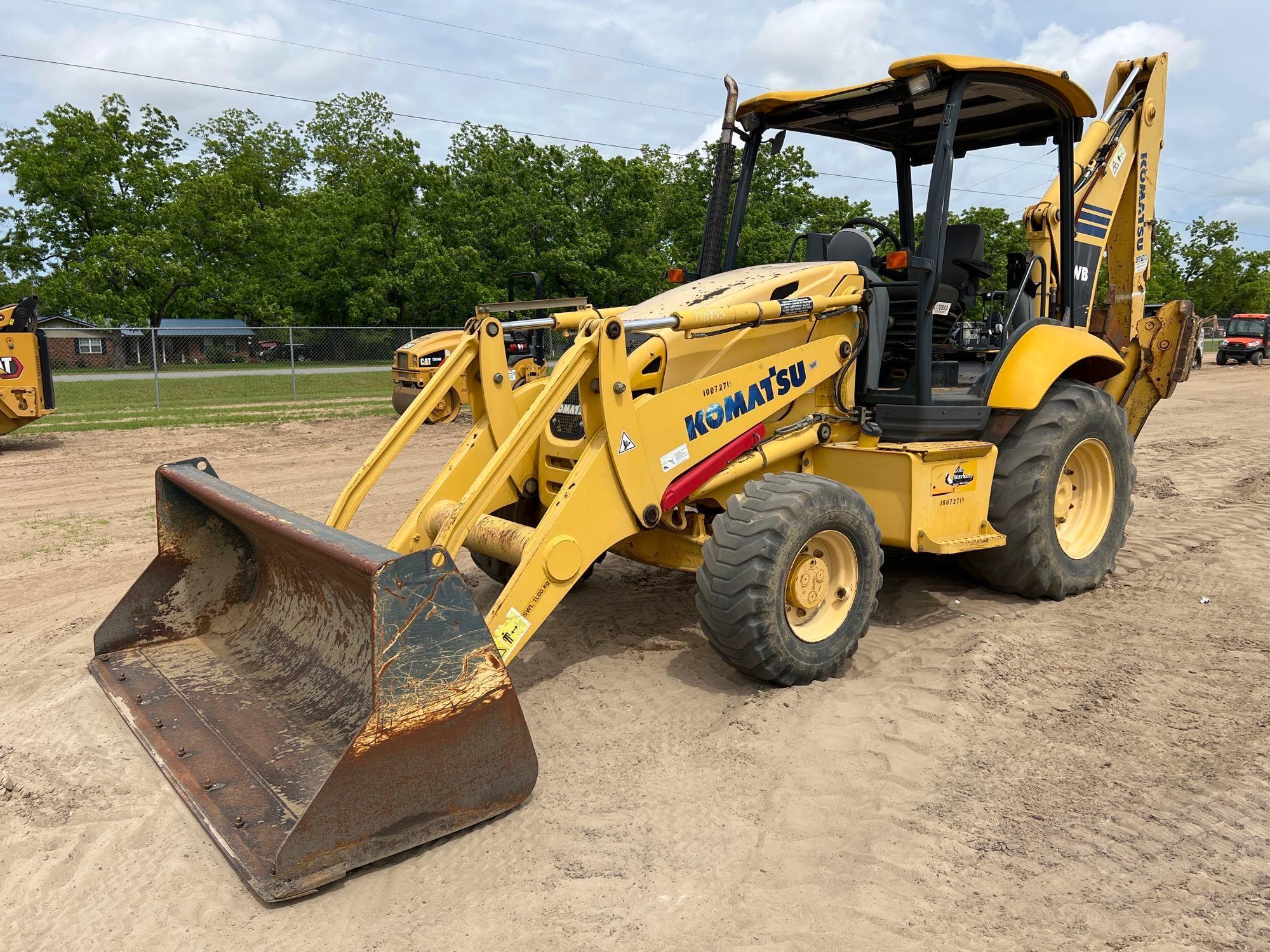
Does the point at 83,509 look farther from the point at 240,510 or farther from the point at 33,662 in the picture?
the point at 240,510

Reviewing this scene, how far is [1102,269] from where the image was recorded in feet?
23.9

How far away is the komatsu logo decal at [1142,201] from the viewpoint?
7.05 m

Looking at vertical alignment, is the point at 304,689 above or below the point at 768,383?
below

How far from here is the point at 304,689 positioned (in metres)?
3.91

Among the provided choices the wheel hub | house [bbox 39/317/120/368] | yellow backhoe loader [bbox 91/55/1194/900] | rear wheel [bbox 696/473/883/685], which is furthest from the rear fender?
house [bbox 39/317/120/368]

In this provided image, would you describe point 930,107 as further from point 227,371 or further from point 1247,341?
point 1247,341

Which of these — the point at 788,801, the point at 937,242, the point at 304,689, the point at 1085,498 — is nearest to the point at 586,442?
the point at 304,689

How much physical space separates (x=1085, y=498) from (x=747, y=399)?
9.12 ft

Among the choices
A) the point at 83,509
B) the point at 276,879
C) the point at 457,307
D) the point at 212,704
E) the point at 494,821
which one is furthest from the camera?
the point at 457,307

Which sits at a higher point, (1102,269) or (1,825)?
(1102,269)

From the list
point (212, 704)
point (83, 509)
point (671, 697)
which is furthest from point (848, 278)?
point (83, 509)

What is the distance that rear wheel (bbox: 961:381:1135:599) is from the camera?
5238 mm

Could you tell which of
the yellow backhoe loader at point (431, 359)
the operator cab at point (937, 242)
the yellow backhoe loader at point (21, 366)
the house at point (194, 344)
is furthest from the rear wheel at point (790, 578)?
the house at point (194, 344)

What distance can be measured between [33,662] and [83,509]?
175 inches
